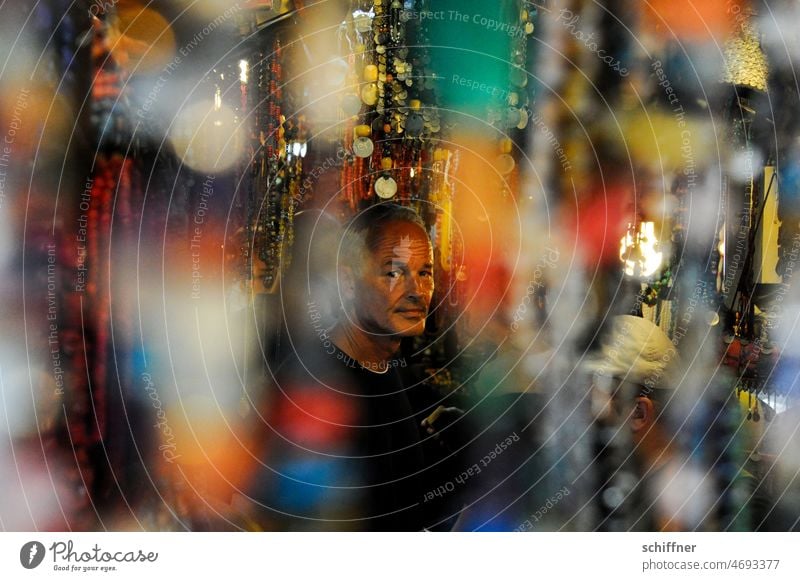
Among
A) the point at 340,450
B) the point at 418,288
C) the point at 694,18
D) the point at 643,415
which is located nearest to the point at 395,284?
the point at 418,288

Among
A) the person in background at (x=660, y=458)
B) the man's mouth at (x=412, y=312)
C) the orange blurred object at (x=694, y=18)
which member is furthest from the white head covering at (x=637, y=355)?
the orange blurred object at (x=694, y=18)

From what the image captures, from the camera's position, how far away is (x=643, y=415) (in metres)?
0.76

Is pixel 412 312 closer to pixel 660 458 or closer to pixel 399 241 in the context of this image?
pixel 399 241

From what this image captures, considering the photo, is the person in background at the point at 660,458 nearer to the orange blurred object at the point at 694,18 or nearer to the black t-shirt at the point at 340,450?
the black t-shirt at the point at 340,450

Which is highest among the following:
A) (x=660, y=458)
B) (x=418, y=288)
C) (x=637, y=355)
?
(x=418, y=288)

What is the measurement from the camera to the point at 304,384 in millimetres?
732

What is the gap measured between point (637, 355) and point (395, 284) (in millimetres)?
268

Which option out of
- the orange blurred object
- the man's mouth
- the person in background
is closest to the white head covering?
the person in background

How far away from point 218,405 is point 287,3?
16.3 inches

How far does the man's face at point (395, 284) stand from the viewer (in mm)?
716

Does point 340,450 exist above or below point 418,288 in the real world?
below

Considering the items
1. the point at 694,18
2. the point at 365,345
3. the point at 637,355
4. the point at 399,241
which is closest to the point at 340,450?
the point at 365,345

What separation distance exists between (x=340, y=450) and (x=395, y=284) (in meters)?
0.18

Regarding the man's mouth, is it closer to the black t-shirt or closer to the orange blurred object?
the black t-shirt
